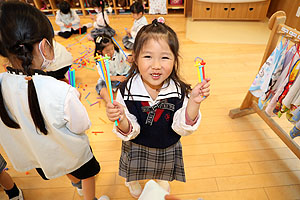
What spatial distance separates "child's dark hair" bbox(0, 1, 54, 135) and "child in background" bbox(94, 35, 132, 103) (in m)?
1.19

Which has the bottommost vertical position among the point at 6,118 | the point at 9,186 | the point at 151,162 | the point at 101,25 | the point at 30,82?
the point at 9,186

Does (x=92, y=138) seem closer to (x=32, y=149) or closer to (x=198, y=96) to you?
(x=32, y=149)

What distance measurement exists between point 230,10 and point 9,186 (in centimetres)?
431

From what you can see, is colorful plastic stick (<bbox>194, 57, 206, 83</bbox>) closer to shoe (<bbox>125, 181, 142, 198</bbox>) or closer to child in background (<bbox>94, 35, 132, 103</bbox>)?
shoe (<bbox>125, 181, 142, 198</bbox>)

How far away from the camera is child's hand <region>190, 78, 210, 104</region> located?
743 mm

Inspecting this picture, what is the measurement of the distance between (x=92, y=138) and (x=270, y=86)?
1548 millimetres

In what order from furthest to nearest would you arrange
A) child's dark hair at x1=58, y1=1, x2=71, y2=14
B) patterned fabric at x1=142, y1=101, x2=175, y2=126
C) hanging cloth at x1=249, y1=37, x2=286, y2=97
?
1. child's dark hair at x1=58, y1=1, x2=71, y2=14
2. hanging cloth at x1=249, y1=37, x2=286, y2=97
3. patterned fabric at x1=142, y1=101, x2=175, y2=126

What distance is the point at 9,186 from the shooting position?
50.5 inches

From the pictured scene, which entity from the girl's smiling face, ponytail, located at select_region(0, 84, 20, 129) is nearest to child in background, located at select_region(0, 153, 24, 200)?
ponytail, located at select_region(0, 84, 20, 129)

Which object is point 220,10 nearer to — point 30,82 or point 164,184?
point 164,184

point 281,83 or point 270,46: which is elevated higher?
point 270,46

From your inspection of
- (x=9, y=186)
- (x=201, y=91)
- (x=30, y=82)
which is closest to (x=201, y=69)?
(x=201, y=91)

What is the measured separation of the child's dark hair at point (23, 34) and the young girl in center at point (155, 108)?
30cm

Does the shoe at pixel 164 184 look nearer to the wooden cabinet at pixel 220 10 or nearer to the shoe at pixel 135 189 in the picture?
the shoe at pixel 135 189
